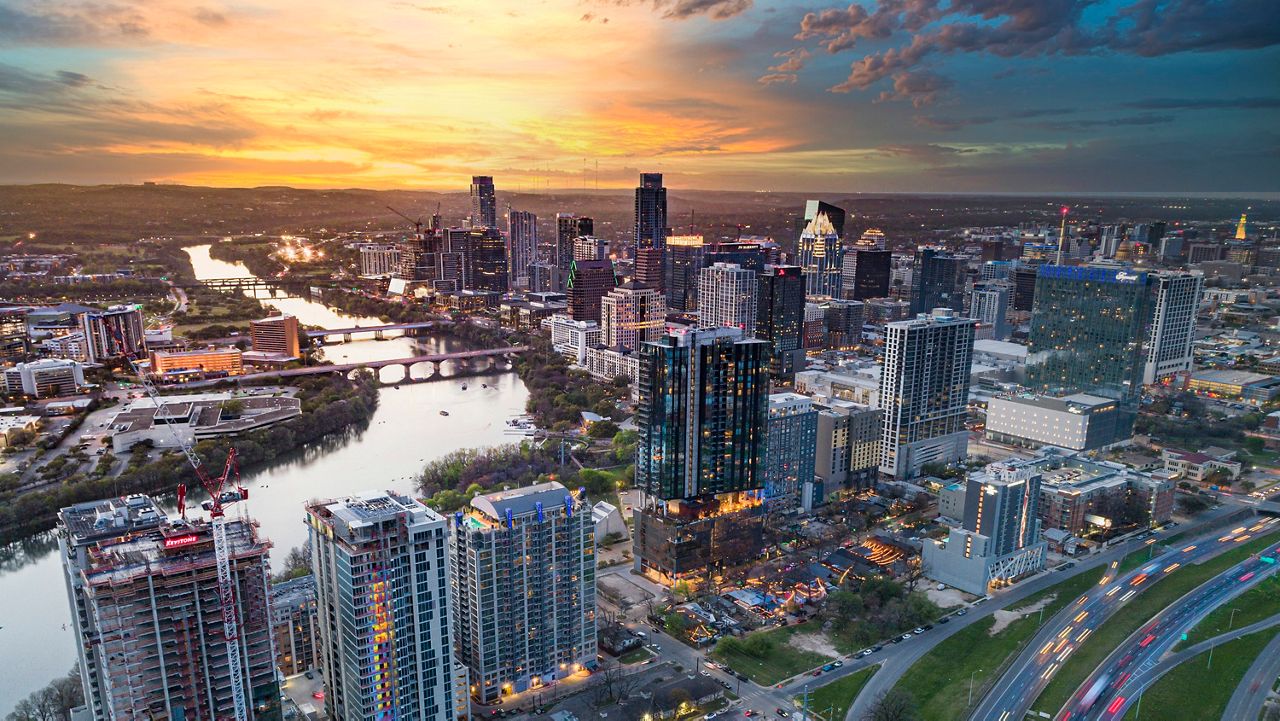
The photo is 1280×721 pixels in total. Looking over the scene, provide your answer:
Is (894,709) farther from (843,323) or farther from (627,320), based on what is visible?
(843,323)

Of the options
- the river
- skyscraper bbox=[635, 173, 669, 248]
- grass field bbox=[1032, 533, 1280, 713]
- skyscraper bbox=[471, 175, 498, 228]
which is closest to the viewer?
grass field bbox=[1032, 533, 1280, 713]

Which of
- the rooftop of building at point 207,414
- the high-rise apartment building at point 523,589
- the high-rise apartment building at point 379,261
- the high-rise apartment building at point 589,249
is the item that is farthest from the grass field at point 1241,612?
the high-rise apartment building at point 379,261

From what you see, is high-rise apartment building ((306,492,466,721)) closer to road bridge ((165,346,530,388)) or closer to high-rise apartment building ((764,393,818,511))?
high-rise apartment building ((764,393,818,511))

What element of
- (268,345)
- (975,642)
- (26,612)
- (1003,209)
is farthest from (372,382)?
(1003,209)

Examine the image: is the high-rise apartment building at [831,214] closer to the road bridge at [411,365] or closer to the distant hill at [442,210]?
the distant hill at [442,210]

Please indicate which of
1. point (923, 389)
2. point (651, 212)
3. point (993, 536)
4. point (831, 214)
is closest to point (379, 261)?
point (651, 212)

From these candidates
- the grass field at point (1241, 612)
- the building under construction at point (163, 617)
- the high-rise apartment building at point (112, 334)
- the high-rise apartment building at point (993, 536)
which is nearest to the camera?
the building under construction at point (163, 617)

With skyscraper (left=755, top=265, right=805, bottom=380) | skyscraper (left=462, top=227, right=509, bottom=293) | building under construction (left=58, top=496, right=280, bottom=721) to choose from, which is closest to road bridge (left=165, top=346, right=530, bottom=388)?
skyscraper (left=755, top=265, right=805, bottom=380)
